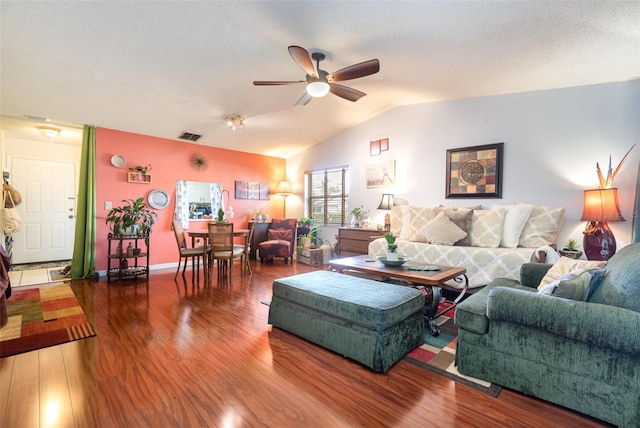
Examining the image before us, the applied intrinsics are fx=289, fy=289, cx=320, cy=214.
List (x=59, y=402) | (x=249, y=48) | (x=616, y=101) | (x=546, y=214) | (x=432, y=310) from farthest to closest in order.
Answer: (x=546, y=214)
(x=616, y=101)
(x=249, y=48)
(x=432, y=310)
(x=59, y=402)

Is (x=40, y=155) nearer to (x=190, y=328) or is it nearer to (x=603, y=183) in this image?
(x=190, y=328)

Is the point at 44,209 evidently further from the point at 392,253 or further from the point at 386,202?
the point at 392,253

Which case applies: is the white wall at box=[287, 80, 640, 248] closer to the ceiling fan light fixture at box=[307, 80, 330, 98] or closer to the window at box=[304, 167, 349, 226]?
the window at box=[304, 167, 349, 226]

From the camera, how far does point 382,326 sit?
6.31 feet

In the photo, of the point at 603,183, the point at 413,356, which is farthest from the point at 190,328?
the point at 603,183

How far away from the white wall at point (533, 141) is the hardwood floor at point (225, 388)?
3.04 m

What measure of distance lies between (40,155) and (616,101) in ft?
29.5

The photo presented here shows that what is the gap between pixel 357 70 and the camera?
2.81 meters

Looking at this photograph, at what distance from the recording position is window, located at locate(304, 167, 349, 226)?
20.2 feet

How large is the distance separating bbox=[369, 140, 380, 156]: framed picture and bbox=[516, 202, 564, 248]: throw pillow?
8.70 feet

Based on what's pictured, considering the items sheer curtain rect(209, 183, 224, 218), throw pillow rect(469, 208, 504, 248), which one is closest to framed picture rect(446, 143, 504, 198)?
throw pillow rect(469, 208, 504, 248)

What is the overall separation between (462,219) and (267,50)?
3.28 m

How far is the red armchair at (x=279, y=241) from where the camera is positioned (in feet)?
19.1

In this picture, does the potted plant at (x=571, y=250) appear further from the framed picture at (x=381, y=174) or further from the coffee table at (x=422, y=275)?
the framed picture at (x=381, y=174)
